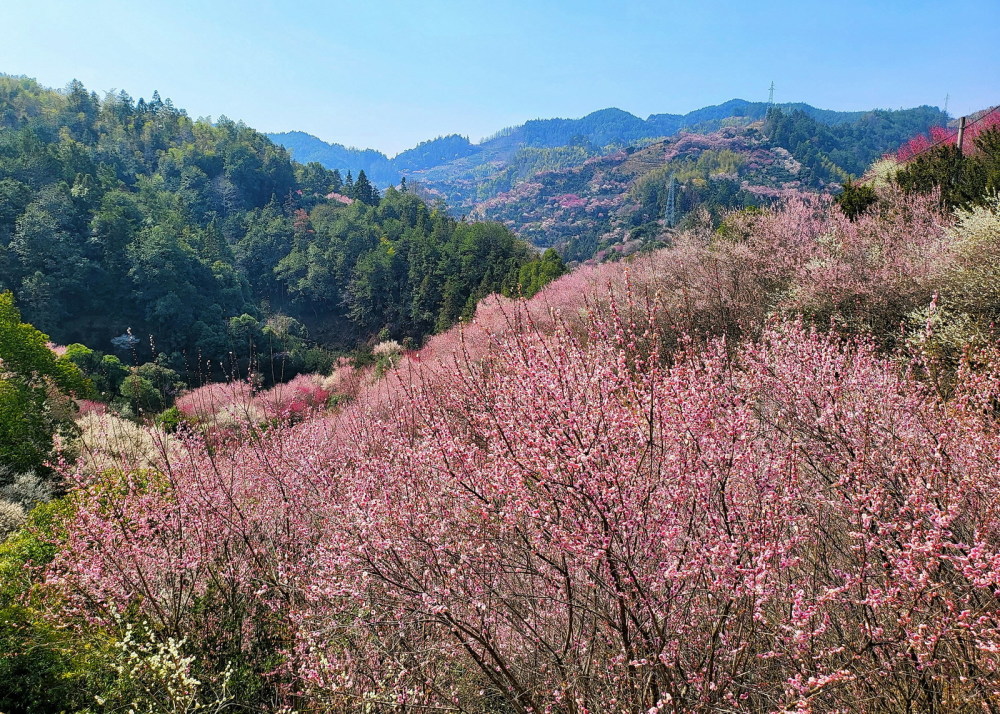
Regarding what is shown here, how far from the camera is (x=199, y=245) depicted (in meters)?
49.1

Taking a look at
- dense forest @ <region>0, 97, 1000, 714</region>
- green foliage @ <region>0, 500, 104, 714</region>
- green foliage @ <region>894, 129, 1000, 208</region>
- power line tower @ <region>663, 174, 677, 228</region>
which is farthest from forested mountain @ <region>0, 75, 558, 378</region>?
power line tower @ <region>663, 174, 677, 228</region>

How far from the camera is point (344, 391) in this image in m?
27.3

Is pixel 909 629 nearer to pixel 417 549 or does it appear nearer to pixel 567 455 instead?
pixel 567 455

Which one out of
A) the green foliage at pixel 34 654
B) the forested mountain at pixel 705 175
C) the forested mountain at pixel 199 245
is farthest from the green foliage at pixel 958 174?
the forested mountain at pixel 705 175

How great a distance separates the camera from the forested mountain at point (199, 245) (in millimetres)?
39438

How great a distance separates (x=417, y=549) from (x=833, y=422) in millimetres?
3625

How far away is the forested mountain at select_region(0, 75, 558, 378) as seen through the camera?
39438mm

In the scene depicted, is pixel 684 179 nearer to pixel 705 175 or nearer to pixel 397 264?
pixel 705 175

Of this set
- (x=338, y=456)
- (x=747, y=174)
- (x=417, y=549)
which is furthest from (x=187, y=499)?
(x=747, y=174)

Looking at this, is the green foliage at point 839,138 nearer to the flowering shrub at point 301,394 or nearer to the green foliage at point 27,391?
the flowering shrub at point 301,394

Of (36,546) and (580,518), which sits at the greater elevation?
(580,518)

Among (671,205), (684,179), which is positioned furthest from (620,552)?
(684,179)

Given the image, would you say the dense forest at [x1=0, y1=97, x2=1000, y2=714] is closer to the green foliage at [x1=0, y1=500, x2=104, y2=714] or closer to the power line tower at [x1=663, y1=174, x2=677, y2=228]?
the green foliage at [x1=0, y1=500, x2=104, y2=714]

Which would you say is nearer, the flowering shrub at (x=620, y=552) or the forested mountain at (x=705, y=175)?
the flowering shrub at (x=620, y=552)
